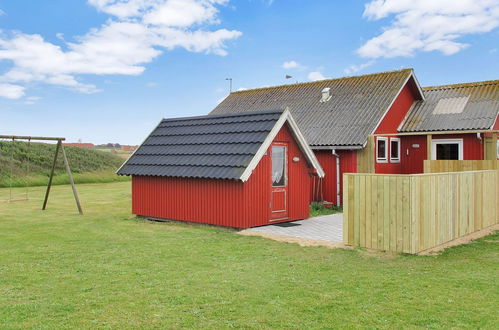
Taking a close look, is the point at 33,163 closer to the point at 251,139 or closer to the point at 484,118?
the point at 251,139

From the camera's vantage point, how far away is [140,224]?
14.8 m

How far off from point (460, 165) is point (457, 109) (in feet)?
22.3

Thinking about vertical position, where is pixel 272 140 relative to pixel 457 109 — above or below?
below

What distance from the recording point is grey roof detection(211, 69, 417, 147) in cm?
2017

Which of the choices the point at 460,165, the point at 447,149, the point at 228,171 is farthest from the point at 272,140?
the point at 447,149

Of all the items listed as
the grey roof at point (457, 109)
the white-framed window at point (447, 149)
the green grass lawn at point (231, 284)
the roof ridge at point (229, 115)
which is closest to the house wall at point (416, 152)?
the white-framed window at point (447, 149)

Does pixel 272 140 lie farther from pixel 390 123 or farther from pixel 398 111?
pixel 398 111

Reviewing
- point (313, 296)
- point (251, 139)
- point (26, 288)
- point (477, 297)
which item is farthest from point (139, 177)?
point (477, 297)

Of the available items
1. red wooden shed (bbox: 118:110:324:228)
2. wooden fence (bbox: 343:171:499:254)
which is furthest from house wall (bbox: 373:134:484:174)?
wooden fence (bbox: 343:171:499:254)

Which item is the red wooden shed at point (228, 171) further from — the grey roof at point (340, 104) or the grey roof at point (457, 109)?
the grey roof at point (457, 109)

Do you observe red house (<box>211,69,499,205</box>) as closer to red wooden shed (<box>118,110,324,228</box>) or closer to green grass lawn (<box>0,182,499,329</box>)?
red wooden shed (<box>118,110,324,228</box>)

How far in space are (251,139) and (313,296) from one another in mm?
7635

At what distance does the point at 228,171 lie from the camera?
13281 millimetres

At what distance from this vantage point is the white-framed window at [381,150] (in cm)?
2061
